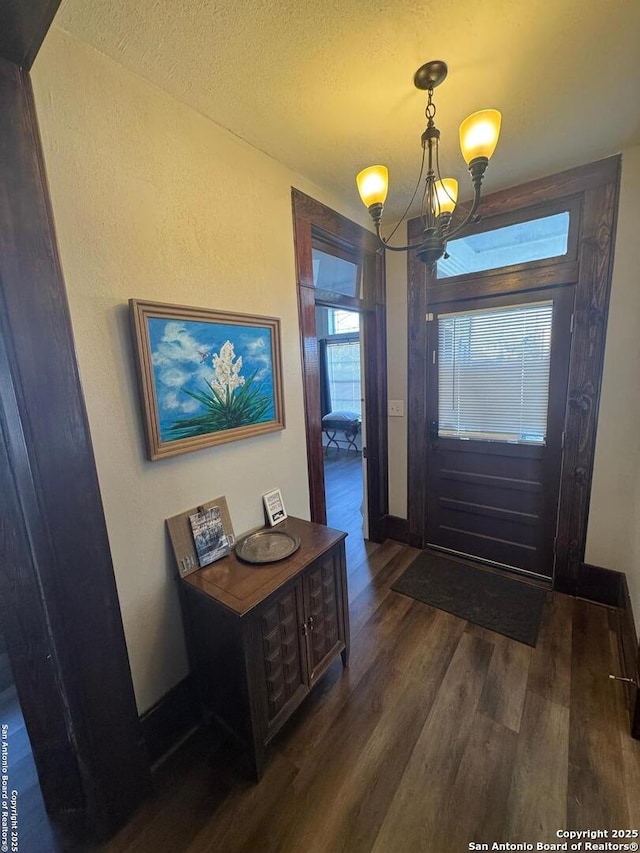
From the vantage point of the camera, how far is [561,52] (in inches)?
47.6

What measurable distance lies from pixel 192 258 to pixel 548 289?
6.93ft

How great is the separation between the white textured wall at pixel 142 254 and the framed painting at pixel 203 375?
0.06 m

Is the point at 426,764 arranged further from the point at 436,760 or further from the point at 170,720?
the point at 170,720

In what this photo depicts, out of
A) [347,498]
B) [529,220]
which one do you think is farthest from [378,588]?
[529,220]

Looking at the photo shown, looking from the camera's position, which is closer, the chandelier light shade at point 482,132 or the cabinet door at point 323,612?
→ the chandelier light shade at point 482,132

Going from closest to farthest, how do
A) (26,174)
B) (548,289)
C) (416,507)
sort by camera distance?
(26,174) < (548,289) < (416,507)

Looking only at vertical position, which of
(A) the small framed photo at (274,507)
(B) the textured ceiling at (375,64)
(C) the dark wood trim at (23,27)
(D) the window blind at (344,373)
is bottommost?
(A) the small framed photo at (274,507)

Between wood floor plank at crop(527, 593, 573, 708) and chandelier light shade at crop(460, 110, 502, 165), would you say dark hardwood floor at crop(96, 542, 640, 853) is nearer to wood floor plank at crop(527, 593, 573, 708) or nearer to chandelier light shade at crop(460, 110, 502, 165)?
wood floor plank at crop(527, 593, 573, 708)

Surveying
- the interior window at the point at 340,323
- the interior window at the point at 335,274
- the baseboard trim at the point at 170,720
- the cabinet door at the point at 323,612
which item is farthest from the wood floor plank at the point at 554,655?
the interior window at the point at 340,323

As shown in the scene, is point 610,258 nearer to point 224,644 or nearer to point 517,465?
point 517,465

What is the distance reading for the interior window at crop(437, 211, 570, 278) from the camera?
6.92ft

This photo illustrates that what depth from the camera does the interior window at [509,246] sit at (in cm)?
211

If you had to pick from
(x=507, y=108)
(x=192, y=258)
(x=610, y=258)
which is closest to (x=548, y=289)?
(x=610, y=258)

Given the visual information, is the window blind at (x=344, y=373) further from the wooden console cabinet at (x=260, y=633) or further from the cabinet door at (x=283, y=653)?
the cabinet door at (x=283, y=653)
